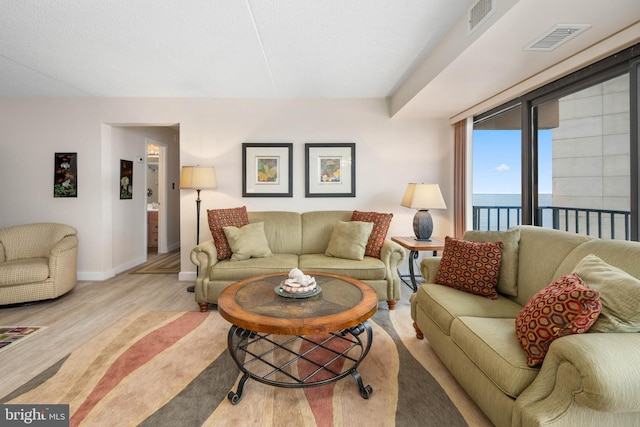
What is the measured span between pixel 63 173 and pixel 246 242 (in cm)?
290

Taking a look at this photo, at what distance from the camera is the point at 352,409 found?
160cm

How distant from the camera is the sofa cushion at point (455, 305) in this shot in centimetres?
182

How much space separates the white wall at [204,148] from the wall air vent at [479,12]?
203cm

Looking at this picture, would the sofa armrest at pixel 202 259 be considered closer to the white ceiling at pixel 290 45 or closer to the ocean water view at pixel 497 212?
the white ceiling at pixel 290 45

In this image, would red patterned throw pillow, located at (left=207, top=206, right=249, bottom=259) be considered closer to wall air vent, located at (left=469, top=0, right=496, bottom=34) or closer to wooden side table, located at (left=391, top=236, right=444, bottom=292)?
wooden side table, located at (left=391, top=236, right=444, bottom=292)

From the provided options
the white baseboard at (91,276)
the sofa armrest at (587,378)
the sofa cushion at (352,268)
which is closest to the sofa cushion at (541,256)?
the sofa armrest at (587,378)

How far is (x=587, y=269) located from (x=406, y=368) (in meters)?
1.19

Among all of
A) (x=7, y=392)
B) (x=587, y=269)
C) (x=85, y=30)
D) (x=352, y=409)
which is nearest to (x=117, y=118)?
(x=85, y=30)

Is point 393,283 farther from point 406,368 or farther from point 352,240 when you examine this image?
point 406,368

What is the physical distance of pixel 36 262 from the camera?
321cm

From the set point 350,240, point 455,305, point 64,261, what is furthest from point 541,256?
point 64,261

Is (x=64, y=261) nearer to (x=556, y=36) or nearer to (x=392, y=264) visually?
(x=392, y=264)

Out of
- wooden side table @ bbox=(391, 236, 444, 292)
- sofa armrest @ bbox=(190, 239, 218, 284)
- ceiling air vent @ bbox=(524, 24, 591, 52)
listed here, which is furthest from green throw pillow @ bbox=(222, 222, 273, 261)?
ceiling air vent @ bbox=(524, 24, 591, 52)

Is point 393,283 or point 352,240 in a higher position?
point 352,240
